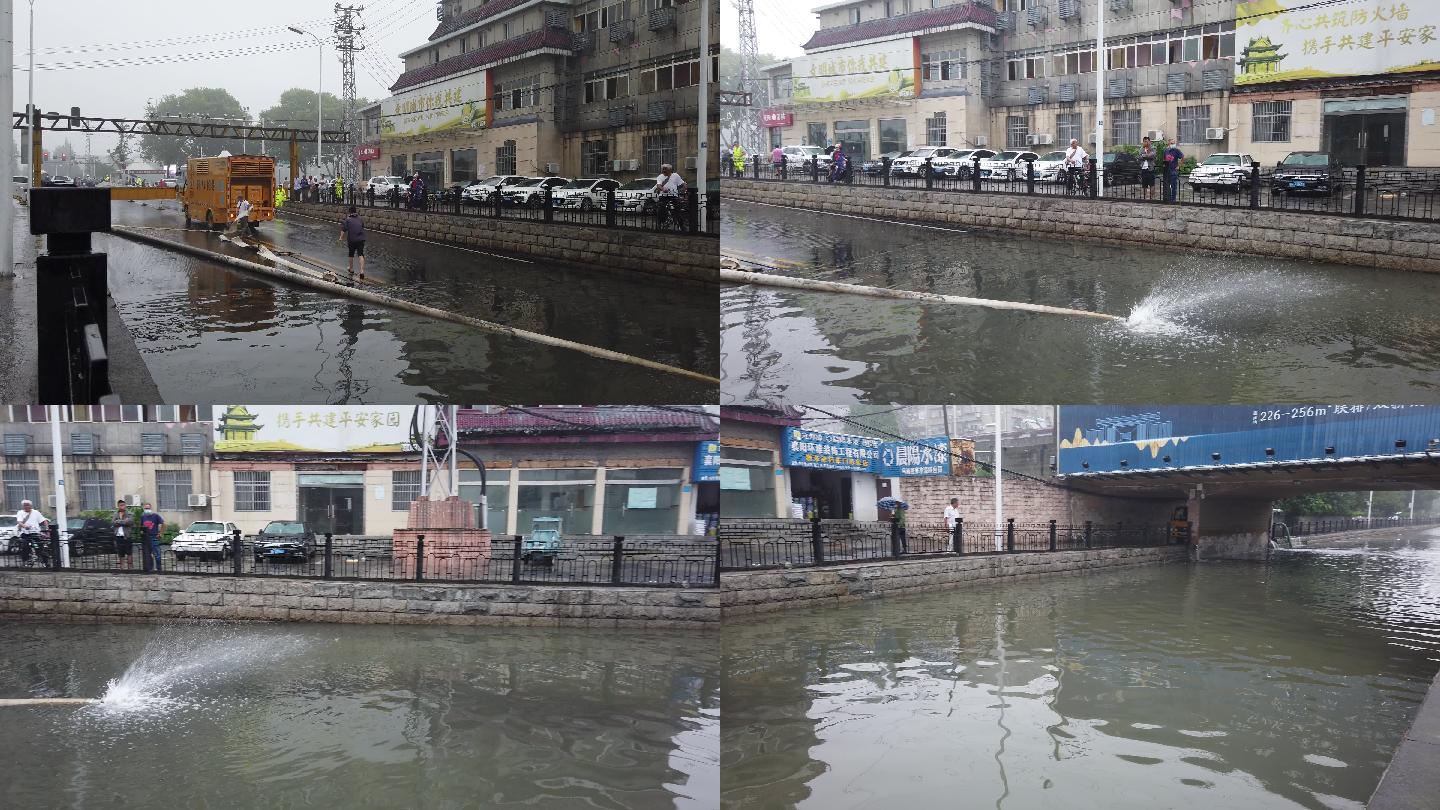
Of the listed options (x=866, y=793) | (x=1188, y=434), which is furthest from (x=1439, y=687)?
(x=1188, y=434)

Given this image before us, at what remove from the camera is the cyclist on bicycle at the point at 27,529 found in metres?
14.6

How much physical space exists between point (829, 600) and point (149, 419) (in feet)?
27.5

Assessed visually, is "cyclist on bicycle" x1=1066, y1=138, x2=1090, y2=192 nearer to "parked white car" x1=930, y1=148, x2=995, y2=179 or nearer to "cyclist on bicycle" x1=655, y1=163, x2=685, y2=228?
"parked white car" x1=930, y1=148, x2=995, y2=179

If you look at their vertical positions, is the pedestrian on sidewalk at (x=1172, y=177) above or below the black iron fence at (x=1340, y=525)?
above

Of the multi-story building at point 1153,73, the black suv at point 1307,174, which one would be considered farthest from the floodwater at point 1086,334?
the multi-story building at point 1153,73

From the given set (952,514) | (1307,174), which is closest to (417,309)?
(952,514)

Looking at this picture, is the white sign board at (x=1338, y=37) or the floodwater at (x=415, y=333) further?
the white sign board at (x=1338, y=37)

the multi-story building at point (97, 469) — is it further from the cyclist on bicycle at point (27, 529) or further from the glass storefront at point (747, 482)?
the glass storefront at point (747, 482)

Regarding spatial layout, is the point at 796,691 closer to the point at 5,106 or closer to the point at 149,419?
the point at 149,419

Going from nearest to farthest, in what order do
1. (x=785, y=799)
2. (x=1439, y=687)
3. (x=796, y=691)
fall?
1. (x=785, y=799)
2. (x=1439, y=687)
3. (x=796, y=691)

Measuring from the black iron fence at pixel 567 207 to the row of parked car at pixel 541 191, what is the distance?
0.02 m

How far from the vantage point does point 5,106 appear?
11.0 meters

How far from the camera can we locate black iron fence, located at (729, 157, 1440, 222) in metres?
13.7

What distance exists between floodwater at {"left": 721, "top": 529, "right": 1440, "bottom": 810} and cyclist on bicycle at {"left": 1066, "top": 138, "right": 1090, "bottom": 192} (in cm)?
671
